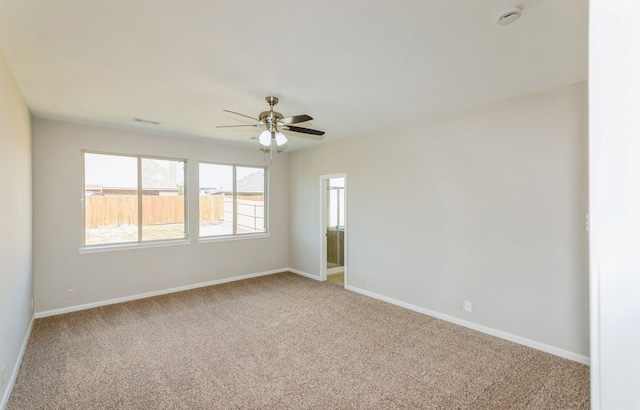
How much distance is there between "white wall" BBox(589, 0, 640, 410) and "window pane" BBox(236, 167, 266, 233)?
5.97m

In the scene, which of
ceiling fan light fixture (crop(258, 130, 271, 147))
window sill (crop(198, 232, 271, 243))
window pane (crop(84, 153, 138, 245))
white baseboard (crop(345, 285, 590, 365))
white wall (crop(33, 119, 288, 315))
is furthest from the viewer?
window sill (crop(198, 232, 271, 243))

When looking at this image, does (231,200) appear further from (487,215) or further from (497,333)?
(497,333)

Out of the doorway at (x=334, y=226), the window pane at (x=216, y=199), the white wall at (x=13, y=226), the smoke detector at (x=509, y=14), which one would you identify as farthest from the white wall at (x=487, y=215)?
the white wall at (x=13, y=226)

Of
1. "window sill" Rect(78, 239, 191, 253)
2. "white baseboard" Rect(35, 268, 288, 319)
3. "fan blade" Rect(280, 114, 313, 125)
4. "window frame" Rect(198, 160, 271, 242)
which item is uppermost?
"fan blade" Rect(280, 114, 313, 125)

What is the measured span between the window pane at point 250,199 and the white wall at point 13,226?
3068 millimetres

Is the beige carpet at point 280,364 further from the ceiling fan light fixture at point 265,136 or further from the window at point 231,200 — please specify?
the ceiling fan light fixture at point 265,136

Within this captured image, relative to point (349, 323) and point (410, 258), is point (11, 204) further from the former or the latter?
point (410, 258)

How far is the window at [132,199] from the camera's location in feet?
15.0

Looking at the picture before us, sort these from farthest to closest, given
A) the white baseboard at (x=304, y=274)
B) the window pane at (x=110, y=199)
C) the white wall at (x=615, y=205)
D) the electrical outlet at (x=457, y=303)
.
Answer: the white baseboard at (x=304, y=274)
the window pane at (x=110, y=199)
the electrical outlet at (x=457, y=303)
the white wall at (x=615, y=205)

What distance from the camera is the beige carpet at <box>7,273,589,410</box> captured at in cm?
244

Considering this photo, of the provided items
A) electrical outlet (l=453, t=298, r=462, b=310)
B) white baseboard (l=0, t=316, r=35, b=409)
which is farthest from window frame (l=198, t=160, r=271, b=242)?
electrical outlet (l=453, t=298, r=462, b=310)

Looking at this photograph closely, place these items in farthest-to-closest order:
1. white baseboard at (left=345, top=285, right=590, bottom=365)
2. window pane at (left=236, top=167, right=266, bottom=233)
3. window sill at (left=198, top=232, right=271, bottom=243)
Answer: window pane at (left=236, top=167, right=266, bottom=233) < window sill at (left=198, top=232, right=271, bottom=243) < white baseboard at (left=345, top=285, right=590, bottom=365)

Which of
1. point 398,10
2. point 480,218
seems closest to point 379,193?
point 480,218

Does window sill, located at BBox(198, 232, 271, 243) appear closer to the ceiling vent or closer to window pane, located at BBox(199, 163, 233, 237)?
window pane, located at BBox(199, 163, 233, 237)
